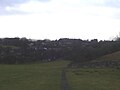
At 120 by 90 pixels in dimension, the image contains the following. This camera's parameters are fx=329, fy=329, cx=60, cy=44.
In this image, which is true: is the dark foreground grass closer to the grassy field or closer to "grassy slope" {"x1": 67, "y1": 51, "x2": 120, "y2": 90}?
"grassy slope" {"x1": 67, "y1": 51, "x2": 120, "y2": 90}

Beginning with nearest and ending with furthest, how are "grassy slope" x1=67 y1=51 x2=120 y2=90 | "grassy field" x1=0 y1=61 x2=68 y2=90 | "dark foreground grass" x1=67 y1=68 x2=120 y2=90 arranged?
"grassy field" x1=0 y1=61 x2=68 y2=90, "dark foreground grass" x1=67 y1=68 x2=120 y2=90, "grassy slope" x1=67 y1=51 x2=120 y2=90

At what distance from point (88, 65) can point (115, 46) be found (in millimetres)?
55521

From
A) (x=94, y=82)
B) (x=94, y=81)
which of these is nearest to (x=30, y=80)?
(x=94, y=81)

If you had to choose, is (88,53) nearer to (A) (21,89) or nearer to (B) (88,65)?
(B) (88,65)

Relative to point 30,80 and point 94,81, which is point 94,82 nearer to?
point 94,81

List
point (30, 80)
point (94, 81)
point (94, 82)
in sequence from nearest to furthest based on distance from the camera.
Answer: point (94, 82) → point (94, 81) → point (30, 80)

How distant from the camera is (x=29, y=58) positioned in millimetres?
192125

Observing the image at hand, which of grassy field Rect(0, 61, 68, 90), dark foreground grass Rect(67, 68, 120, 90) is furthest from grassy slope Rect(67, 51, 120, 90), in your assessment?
grassy field Rect(0, 61, 68, 90)

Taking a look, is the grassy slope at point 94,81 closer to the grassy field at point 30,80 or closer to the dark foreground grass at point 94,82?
the dark foreground grass at point 94,82

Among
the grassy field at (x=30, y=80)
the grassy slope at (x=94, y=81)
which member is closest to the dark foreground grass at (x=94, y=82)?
the grassy slope at (x=94, y=81)

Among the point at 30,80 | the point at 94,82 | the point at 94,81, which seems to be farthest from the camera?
the point at 30,80

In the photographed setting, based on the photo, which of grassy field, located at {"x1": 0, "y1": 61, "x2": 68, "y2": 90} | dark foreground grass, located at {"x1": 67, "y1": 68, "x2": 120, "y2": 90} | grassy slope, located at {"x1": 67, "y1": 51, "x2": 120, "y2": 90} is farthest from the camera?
grassy slope, located at {"x1": 67, "y1": 51, "x2": 120, "y2": 90}

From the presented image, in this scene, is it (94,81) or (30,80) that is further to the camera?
(30,80)

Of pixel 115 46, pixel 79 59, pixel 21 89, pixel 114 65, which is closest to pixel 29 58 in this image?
pixel 79 59
